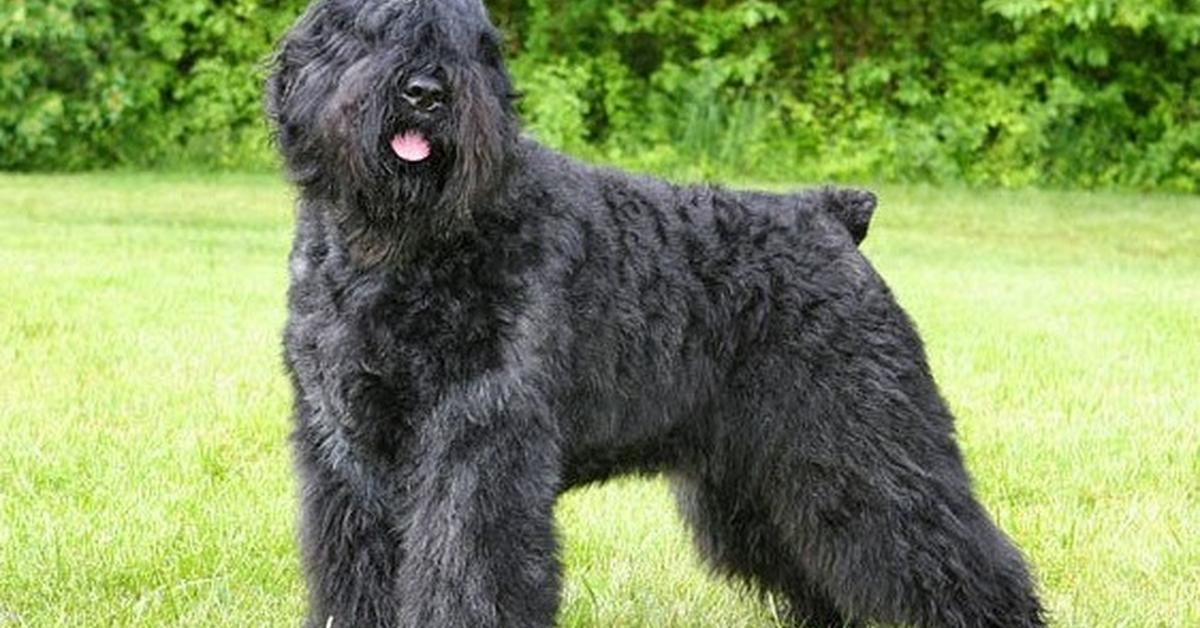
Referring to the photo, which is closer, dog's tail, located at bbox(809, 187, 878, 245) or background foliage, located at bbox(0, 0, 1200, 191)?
dog's tail, located at bbox(809, 187, 878, 245)

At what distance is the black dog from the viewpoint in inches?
162

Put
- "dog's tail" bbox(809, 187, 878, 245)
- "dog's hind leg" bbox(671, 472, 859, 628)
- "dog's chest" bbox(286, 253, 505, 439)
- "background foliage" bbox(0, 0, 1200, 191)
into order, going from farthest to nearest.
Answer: "background foliage" bbox(0, 0, 1200, 191), "dog's hind leg" bbox(671, 472, 859, 628), "dog's tail" bbox(809, 187, 878, 245), "dog's chest" bbox(286, 253, 505, 439)

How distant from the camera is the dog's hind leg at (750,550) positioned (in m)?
5.16

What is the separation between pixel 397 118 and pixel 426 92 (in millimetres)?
95

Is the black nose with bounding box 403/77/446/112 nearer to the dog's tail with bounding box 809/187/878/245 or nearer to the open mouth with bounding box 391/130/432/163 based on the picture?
the open mouth with bounding box 391/130/432/163

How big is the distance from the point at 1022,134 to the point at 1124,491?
14321mm

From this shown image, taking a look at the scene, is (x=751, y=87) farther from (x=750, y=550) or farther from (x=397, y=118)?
(x=397, y=118)

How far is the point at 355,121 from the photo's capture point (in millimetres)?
4008

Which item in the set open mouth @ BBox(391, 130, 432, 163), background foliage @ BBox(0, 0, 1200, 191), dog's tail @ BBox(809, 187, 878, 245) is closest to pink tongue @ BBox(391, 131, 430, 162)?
open mouth @ BBox(391, 130, 432, 163)

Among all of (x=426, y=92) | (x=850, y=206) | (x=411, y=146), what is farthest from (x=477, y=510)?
(x=850, y=206)

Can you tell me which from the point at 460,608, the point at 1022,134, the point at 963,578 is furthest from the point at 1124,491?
the point at 1022,134

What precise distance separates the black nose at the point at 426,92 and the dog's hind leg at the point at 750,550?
1.51 m

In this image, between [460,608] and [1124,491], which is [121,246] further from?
[460,608]

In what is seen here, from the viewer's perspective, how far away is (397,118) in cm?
405
